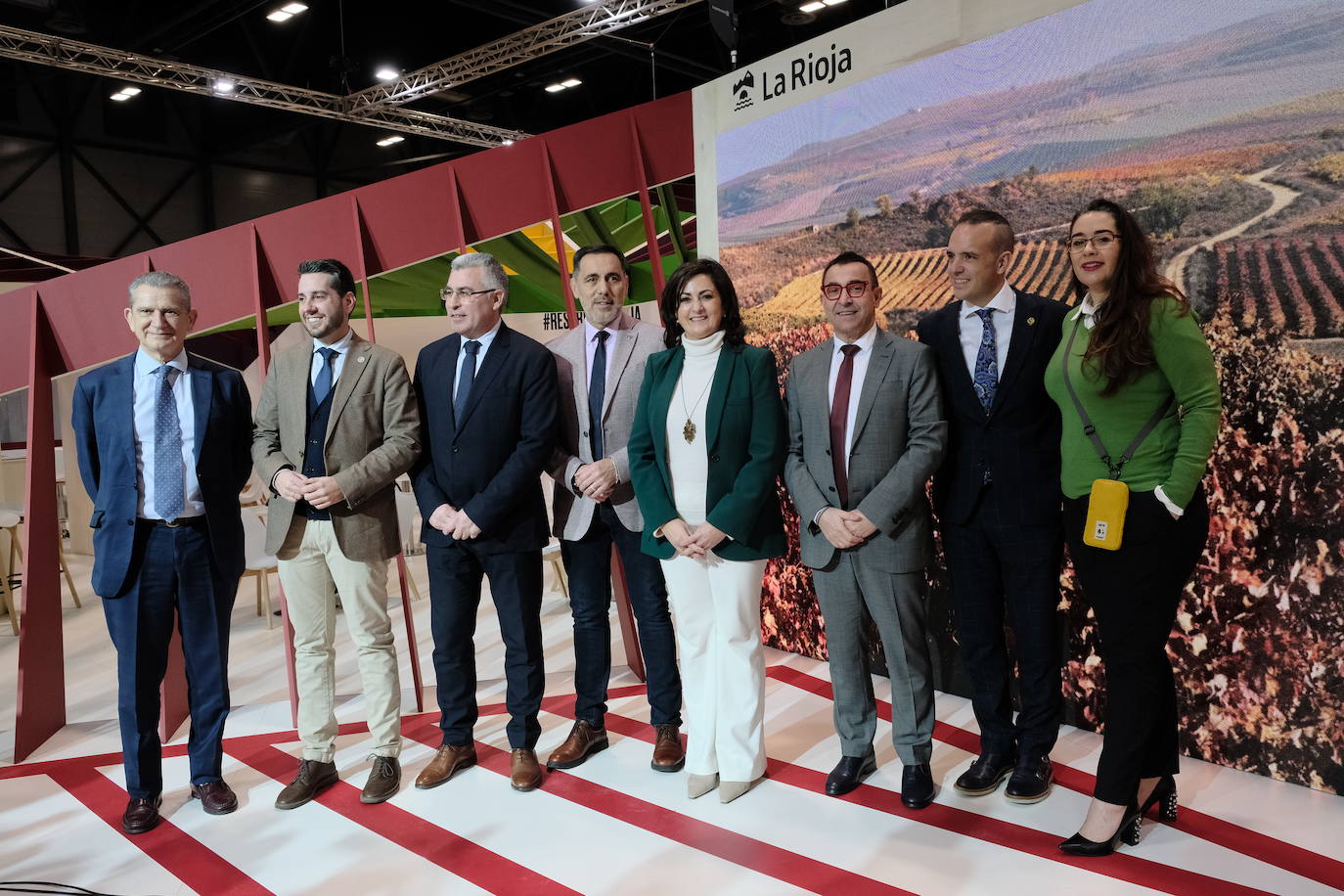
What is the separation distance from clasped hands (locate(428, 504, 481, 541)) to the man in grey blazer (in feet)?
1.14

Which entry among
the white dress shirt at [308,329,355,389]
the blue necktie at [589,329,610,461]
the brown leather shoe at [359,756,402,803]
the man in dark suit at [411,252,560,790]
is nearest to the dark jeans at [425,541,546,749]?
the man in dark suit at [411,252,560,790]

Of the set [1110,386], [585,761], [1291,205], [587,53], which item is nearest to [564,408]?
[585,761]

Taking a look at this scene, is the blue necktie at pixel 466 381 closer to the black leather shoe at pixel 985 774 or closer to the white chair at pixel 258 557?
the black leather shoe at pixel 985 774

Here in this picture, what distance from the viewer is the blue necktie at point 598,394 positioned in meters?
3.25

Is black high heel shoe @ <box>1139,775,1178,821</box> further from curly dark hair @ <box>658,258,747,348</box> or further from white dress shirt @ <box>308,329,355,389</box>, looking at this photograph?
white dress shirt @ <box>308,329,355,389</box>

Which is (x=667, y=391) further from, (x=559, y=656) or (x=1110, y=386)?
(x=559, y=656)

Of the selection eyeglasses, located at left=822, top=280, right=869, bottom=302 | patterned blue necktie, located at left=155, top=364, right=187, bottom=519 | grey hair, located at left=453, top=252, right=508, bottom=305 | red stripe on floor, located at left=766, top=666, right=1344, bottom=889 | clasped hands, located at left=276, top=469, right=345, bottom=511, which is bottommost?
red stripe on floor, located at left=766, top=666, right=1344, bottom=889

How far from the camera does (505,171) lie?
4391 mm

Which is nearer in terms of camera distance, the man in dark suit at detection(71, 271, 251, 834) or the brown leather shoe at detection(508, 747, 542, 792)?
the man in dark suit at detection(71, 271, 251, 834)

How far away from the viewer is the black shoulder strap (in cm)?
247

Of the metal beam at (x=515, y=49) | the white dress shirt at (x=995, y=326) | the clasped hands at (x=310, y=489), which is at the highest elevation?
the metal beam at (x=515, y=49)

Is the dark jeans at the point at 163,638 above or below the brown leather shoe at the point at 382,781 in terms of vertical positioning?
above

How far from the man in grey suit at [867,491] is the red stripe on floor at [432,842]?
1038mm

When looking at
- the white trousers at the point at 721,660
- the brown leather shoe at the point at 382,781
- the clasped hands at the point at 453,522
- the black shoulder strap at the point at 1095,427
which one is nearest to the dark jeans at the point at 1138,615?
the black shoulder strap at the point at 1095,427
